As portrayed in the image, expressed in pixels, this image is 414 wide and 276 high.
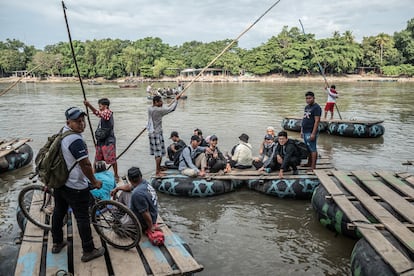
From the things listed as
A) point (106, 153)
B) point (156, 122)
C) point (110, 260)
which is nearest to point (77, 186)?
point (110, 260)

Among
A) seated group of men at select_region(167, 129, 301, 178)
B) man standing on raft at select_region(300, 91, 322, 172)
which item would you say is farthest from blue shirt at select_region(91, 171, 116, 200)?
man standing on raft at select_region(300, 91, 322, 172)

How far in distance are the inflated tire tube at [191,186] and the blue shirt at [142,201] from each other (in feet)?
9.67

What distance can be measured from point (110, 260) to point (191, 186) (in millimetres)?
3552

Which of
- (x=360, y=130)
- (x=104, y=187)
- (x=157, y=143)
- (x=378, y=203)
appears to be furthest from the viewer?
(x=360, y=130)

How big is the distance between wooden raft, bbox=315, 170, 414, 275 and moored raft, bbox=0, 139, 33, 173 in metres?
7.98

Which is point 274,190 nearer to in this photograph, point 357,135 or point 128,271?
point 128,271

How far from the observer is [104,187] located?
16.5 feet

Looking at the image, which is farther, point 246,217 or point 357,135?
point 357,135

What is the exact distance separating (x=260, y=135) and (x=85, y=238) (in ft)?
36.9

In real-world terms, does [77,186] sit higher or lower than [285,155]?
higher

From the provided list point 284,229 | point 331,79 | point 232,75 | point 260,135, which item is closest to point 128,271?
point 284,229

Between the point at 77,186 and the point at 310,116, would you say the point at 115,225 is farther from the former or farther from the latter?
the point at 310,116

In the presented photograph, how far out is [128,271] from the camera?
12.9 feet

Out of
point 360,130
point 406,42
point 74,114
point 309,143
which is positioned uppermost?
point 406,42
